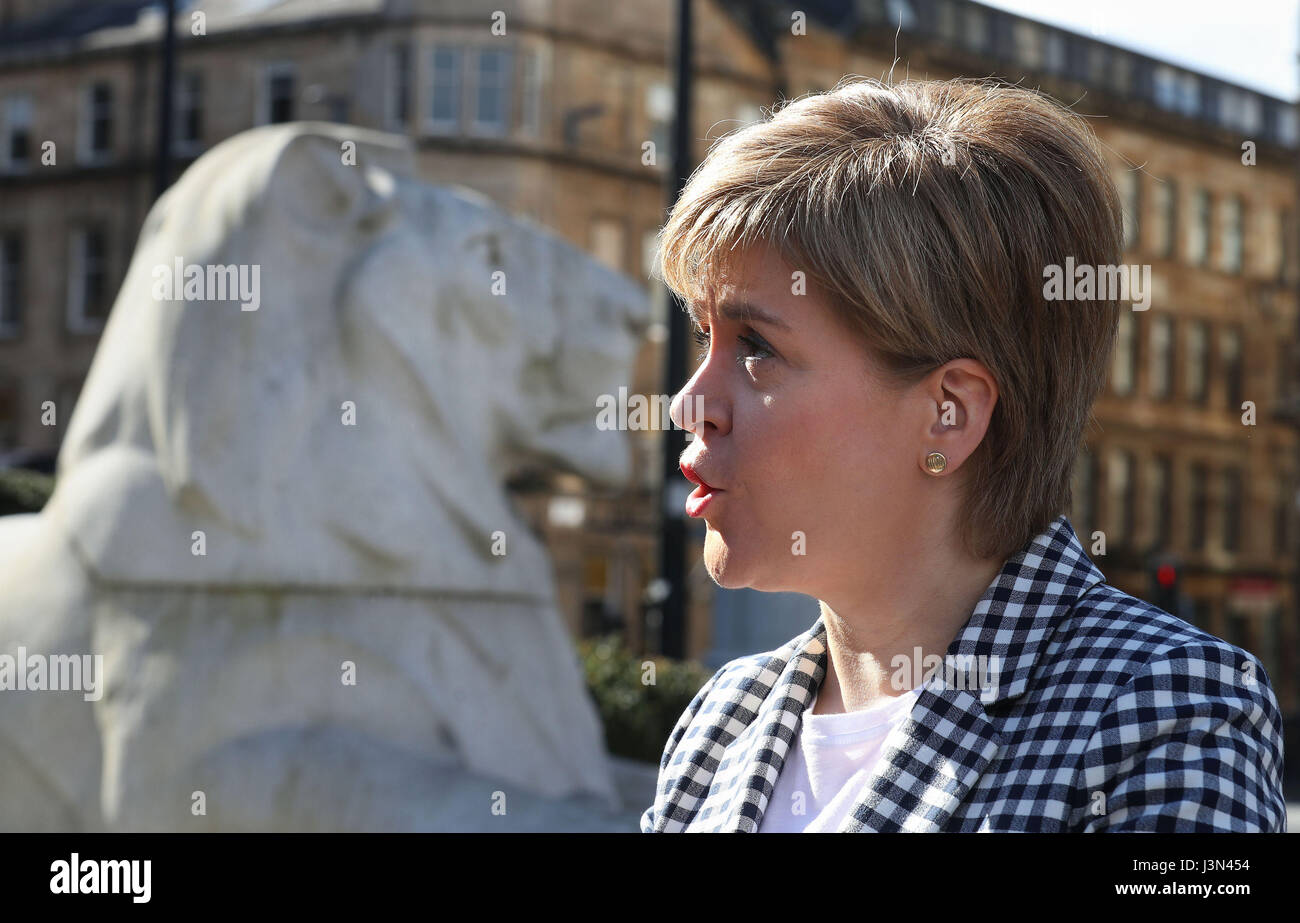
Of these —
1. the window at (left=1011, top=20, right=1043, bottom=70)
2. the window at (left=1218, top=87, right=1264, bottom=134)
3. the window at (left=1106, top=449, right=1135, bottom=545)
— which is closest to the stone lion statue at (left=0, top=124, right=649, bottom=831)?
the window at (left=1011, top=20, right=1043, bottom=70)

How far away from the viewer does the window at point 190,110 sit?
3123 cm

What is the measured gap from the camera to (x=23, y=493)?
911 centimetres

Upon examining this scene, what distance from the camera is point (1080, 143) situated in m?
1.58

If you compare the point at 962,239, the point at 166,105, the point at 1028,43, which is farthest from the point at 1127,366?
the point at 962,239

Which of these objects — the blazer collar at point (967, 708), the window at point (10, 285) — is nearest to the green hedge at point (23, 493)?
the blazer collar at point (967, 708)

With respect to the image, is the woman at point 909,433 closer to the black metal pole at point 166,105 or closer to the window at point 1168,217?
the black metal pole at point 166,105

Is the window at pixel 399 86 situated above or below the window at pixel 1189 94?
below

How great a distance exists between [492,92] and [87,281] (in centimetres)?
848

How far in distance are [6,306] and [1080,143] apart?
33.8 m

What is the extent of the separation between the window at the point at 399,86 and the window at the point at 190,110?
12.2 feet

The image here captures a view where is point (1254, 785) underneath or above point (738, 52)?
underneath
